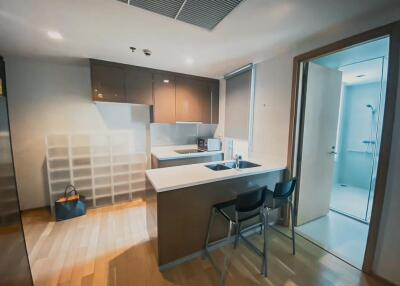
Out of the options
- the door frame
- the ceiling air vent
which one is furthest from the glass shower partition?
the ceiling air vent

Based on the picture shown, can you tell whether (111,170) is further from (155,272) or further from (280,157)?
(280,157)

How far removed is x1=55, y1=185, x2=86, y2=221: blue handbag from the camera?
95.9 inches

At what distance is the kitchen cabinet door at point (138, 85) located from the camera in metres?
2.68

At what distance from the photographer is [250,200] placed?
1.45 meters

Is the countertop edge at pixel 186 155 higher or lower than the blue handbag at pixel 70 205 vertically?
higher

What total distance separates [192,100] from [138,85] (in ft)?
3.26

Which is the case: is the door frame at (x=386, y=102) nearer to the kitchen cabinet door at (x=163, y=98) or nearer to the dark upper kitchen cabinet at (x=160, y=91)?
the dark upper kitchen cabinet at (x=160, y=91)

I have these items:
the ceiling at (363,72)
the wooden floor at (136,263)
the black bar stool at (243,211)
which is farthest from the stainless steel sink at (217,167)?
the ceiling at (363,72)

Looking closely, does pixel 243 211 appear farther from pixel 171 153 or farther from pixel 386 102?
pixel 171 153

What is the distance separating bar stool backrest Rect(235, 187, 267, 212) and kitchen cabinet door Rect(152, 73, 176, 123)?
2.08 meters

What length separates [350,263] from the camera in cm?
171

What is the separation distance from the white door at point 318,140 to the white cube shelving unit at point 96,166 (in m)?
2.58

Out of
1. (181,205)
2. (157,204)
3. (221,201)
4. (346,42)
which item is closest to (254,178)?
(221,201)

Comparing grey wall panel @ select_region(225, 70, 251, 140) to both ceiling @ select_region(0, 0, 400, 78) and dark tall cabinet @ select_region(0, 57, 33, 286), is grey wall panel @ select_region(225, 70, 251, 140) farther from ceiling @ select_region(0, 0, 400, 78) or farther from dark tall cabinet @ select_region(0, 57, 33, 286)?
dark tall cabinet @ select_region(0, 57, 33, 286)
